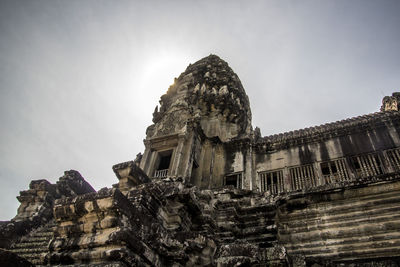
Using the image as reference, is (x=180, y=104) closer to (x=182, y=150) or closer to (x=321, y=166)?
(x=182, y=150)

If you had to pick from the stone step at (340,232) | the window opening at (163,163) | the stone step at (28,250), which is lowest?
the stone step at (28,250)

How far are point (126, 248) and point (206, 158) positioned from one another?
399 inches

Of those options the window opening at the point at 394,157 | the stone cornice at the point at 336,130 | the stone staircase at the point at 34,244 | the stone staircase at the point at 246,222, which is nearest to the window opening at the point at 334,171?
the stone cornice at the point at 336,130

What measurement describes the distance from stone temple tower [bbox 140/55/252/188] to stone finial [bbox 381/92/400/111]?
6.93 meters

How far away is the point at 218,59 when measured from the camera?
21.0 m

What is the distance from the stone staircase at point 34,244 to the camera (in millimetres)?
6779

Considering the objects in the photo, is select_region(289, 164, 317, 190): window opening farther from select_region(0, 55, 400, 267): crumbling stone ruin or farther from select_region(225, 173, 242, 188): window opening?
select_region(225, 173, 242, 188): window opening

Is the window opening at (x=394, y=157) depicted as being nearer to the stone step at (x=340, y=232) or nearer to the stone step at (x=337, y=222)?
the stone step at (x=337, y=222)

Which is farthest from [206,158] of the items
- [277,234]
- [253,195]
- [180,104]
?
[277,234]

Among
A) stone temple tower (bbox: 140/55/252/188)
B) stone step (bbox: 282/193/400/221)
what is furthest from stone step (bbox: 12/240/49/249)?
stone step (bbox: 282/193/400/221)

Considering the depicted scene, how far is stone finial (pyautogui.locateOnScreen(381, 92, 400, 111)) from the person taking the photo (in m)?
13.4

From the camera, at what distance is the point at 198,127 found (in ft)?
45.7

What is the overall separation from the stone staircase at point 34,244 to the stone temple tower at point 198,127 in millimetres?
5050

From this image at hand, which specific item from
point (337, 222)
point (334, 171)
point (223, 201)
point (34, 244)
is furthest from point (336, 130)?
point (34, 244)
